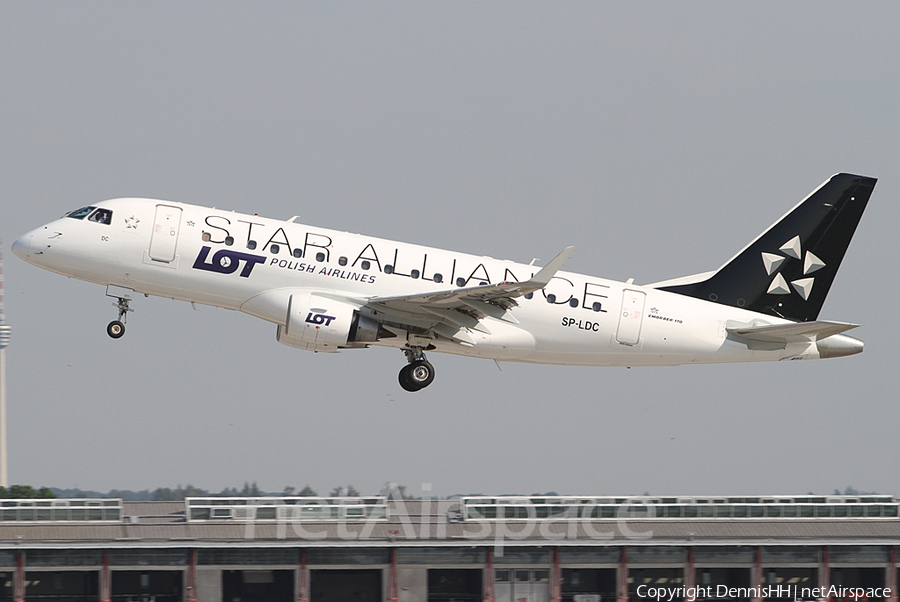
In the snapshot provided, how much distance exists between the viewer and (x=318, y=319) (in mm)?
36375

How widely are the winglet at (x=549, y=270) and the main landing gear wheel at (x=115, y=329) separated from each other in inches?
597

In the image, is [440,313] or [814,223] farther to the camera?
[814,223]

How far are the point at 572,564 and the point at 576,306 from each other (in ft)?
53.4

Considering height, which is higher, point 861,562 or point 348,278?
point 348,278

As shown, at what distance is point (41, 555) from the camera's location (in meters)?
47.3

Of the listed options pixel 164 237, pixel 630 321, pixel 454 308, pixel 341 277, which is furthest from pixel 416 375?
pixel 164 237

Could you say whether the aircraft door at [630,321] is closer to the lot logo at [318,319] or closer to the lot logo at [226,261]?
the lot logo at [318,319]

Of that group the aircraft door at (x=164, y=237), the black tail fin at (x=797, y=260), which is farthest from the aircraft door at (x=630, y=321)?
the aircraft door at (x=164, y=237)

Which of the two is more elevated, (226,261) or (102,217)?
(102,217)

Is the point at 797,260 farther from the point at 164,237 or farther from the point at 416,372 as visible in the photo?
the point at 164,237

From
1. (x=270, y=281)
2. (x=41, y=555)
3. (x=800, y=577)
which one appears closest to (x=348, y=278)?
(x=270, y=281)

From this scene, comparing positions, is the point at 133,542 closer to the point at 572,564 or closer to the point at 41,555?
the point at 41,555

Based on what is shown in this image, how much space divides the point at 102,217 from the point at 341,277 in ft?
27.9

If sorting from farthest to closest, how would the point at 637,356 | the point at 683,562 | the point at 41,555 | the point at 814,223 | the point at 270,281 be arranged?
the point at 683,562 < the point at 41,555 < the point at 814,223 < the point at 637,356 < the point at 270,281
